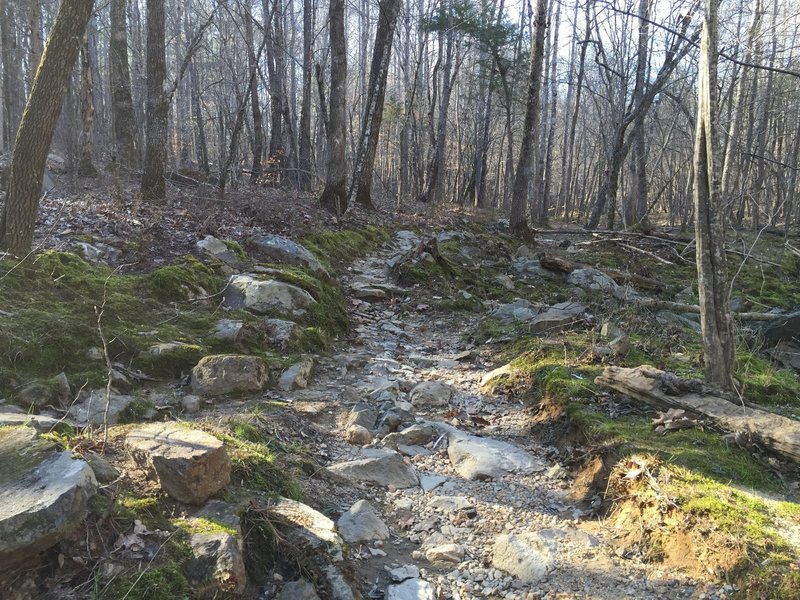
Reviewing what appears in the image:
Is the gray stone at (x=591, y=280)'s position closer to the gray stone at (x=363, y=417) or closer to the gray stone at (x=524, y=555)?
the gray stone at (x=363, y=417)

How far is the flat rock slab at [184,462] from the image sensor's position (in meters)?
2.66

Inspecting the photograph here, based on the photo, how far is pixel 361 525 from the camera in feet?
10.8

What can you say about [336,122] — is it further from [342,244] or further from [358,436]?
[358,436]

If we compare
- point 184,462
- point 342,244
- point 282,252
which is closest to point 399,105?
point 342,244

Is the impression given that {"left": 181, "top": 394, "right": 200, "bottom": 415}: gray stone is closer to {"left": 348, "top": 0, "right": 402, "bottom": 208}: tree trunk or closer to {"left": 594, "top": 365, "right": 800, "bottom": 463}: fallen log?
{"left": 594, "top": 365, "right": 800, "bottom": 463}: fallen log

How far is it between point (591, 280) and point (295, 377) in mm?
6269

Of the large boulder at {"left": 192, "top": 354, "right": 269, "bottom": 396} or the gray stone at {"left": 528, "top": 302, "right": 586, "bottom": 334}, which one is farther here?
the gray stone at {"left": 528, "top": 302, "right": 586, "bottom": 334}

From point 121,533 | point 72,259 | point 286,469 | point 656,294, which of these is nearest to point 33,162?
point 72,259

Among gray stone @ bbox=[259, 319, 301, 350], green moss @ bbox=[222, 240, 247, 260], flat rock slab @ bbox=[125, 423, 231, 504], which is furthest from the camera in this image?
green moss @ bbox=[222, 240, 247, 260]

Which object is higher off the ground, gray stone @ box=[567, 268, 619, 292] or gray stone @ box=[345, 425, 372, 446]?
gray stone @ box=[567, 268, 619, 292]

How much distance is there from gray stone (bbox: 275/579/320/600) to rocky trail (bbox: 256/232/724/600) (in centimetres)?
44

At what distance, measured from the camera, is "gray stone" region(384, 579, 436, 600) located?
2828mm

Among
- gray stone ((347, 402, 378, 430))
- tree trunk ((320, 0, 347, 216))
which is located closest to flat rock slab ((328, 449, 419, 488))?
gray stone ((347, 402, 378, 430))

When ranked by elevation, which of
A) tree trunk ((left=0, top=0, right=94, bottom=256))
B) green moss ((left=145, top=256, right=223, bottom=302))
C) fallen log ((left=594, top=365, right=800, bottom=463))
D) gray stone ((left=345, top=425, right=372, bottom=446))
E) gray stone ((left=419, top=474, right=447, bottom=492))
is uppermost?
tree trunk ((left=0, top=0, right=94, bottom=256))
